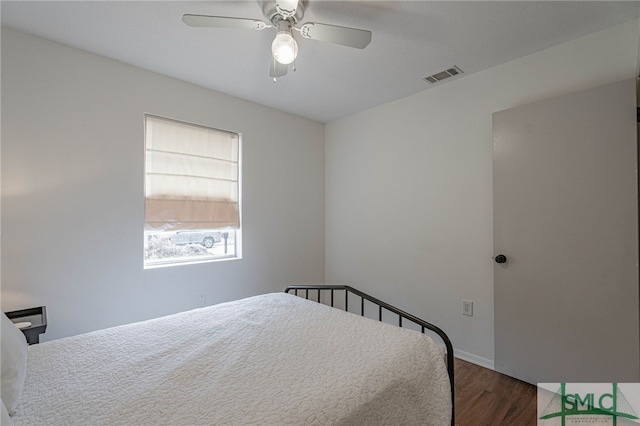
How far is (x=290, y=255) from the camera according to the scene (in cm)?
327

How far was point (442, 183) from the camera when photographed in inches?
99.6

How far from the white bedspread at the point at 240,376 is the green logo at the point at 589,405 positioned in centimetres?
113

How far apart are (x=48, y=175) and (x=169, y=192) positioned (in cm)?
77

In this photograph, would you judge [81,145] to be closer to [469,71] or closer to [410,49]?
[410,49]

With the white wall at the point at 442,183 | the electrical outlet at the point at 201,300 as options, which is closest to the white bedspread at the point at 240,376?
the electrical outlet at the point at 201,300

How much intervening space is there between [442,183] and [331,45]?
1.48 meters

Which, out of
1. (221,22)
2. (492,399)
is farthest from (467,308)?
(221,22)

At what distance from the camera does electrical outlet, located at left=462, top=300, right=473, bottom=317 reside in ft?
7.68

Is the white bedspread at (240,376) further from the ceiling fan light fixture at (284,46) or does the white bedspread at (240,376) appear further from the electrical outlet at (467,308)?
the ceiling fan light fixture at (284,46)

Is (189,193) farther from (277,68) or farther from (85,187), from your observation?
(277,68)

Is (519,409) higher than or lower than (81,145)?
lower

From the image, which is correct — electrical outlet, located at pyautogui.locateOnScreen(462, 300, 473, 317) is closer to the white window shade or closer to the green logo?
the green logo

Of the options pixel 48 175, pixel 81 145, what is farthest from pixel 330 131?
pixel 48 175

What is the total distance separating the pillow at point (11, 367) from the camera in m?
0.85
